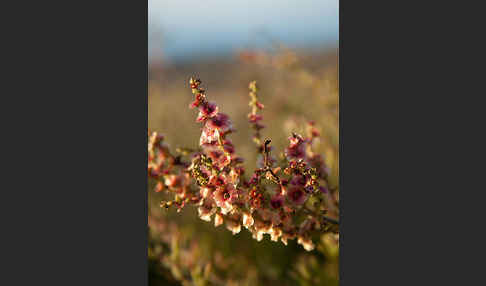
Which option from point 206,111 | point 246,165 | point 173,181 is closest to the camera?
point 206,111

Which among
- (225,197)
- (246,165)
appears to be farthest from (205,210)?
(246,165)

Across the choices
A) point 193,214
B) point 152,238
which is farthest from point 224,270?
point 193,214

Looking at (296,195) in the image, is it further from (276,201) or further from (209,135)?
(209,135)

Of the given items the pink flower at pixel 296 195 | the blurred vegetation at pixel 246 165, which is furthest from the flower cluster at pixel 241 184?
the blurred vegetation at pixel 246 165

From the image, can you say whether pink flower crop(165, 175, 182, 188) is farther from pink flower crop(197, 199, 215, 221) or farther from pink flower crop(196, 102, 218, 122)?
pink flower crop(196, 102, 218, 122)
